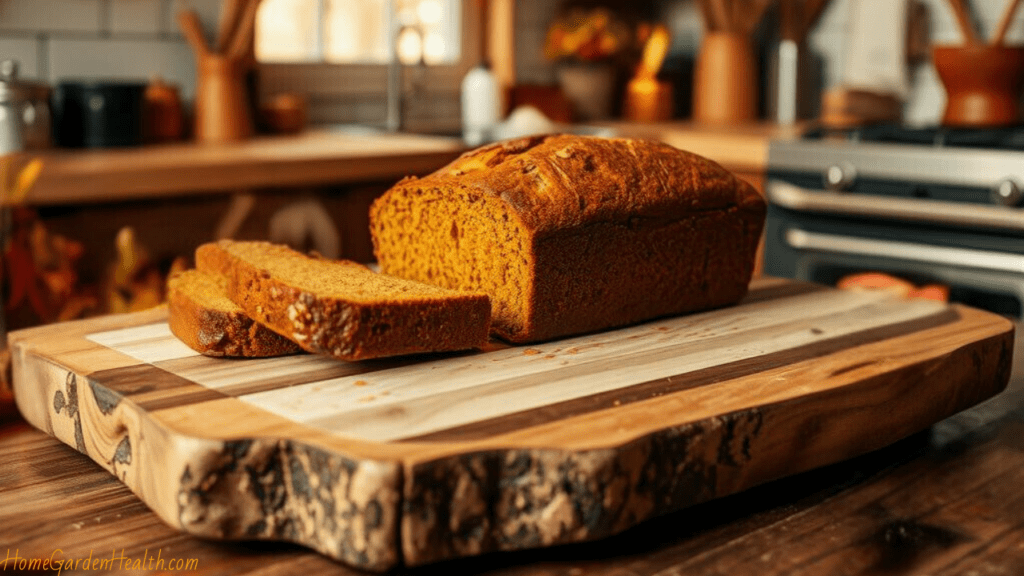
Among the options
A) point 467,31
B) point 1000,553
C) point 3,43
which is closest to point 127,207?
point 3,43

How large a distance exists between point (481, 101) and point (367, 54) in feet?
1.52

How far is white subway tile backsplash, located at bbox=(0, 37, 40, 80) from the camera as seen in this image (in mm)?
3068

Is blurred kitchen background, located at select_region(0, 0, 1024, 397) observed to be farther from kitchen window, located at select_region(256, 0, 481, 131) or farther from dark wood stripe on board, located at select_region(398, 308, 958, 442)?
dark wood stripe on board, located at select_region(398, 308, 958, 442)

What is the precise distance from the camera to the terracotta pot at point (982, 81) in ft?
10.1

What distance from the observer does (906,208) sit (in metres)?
2.89

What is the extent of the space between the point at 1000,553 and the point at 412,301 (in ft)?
1.93

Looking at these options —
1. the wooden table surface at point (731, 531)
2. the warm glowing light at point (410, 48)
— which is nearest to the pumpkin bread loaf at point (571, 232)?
the wooden table surface at point (731, 531)

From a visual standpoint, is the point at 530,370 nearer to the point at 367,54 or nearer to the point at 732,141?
the point at 732,141

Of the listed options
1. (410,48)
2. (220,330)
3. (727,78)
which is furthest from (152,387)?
(727,78)

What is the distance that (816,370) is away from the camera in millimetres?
1152

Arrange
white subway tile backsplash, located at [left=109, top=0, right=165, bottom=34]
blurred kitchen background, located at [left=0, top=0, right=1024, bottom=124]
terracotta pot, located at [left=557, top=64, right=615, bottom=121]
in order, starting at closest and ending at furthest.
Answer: blurred kitchen background, located at [left=0, top=0, right=1024, bottom=124] → white subway tile backsplash, located at [left=109, top=0, right=165, bottom=34] → terracotta pot, located at [left=557, top=64, right=615, bottom=121]

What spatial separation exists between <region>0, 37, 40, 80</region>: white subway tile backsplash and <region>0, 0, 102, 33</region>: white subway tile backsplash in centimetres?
3

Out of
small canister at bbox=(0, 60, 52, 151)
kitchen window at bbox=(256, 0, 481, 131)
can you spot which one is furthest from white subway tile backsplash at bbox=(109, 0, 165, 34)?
small canister at bbox=(0, 60, 52, 151)

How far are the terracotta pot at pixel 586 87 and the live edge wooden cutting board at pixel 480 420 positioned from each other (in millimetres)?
3060
